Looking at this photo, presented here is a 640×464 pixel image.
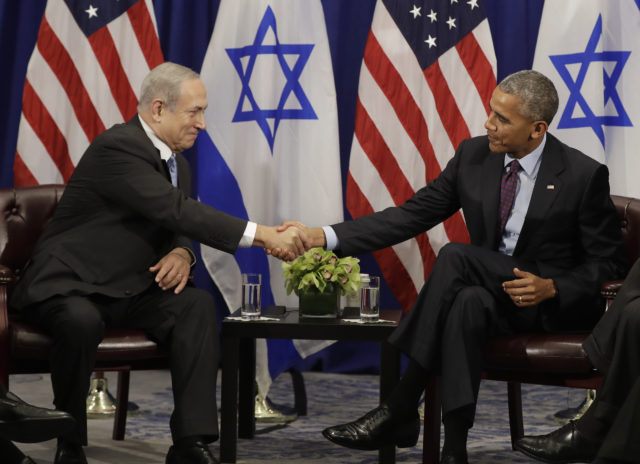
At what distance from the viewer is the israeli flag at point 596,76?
15.3ft

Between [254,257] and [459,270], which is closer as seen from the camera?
[459,270]

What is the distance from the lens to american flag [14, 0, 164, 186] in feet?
16.6

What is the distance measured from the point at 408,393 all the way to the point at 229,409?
71cm

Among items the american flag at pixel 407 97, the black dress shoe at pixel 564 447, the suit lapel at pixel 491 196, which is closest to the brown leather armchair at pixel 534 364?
the black dress shoe at pixel 564 447

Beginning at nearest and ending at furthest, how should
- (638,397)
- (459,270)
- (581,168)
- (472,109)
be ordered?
(638,397) < (459,270) < (581,168) < (472,109)

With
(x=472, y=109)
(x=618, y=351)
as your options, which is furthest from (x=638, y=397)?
(x=472, y=109)

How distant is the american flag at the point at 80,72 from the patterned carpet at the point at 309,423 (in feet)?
4.18

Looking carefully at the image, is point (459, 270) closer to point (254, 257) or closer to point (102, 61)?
point (254, 257)

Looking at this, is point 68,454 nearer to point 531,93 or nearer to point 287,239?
point 287,239

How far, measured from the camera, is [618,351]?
3051 mm

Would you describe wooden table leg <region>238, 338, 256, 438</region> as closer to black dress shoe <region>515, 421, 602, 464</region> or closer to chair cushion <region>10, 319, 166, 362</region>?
chair cushion <region>10, 319, 166, 362</region>

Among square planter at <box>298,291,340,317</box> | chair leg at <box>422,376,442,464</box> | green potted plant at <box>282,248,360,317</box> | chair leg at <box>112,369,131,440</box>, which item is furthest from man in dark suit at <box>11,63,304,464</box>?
chair leg at <box>422,376,442,464</box>

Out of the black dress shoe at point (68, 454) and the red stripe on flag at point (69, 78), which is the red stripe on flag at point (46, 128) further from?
the black dress shoe at point (68, 454)

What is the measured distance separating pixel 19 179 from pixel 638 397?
3.51 m
